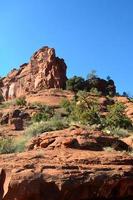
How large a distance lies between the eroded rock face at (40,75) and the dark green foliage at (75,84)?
5.84 feet

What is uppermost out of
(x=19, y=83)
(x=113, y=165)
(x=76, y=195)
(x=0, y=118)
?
(x=19, y=83)

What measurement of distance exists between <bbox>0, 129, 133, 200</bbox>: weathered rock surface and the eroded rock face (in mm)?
52731

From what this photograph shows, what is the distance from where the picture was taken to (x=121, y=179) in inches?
531

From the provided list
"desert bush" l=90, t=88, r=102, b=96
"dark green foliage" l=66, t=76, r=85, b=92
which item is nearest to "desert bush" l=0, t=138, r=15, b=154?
"desert bush" l=90, t=88, r=102, b=96

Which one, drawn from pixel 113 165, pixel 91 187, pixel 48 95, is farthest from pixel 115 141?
pixel 48 95

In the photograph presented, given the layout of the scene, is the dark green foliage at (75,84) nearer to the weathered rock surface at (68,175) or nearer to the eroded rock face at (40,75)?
the eroded rock face at (40,75)

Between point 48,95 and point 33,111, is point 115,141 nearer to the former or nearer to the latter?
point 33,111

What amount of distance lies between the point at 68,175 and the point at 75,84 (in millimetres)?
53658

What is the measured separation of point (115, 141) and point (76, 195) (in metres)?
4.53

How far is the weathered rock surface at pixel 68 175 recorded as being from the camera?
12.5 m

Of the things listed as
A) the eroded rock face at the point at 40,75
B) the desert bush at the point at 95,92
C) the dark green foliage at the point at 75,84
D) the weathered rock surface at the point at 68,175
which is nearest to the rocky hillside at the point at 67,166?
the weathered rock surface at the point at 68,175

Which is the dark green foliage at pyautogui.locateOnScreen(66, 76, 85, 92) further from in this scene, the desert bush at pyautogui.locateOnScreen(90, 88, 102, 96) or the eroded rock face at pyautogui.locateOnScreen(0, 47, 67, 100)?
the desert bush at pyautogui.locateOnScreen(90, 88, 102, 96)

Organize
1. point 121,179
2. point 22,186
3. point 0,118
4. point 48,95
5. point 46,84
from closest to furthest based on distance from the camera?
1. point 22,186
2. point 121,179
3. point 0,118
4. point 48,95
5. point 46,84

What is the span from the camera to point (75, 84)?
6638 cm
